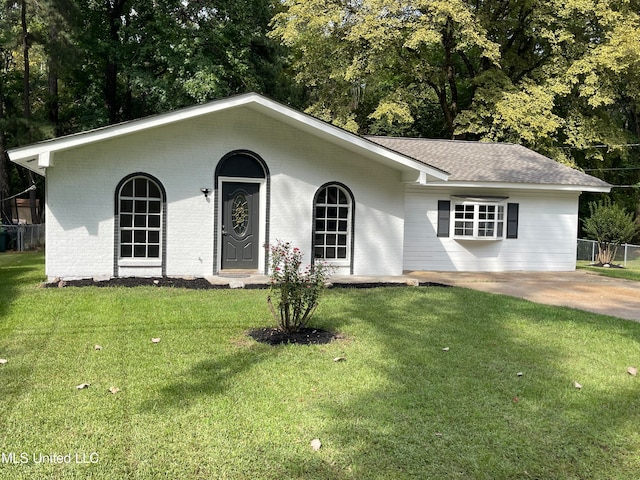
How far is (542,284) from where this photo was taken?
1234 cm

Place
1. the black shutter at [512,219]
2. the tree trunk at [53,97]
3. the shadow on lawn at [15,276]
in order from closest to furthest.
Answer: the shadow on lawn at [15,276]
the black shutter at [512,219]
the tree trunk at [53,97]

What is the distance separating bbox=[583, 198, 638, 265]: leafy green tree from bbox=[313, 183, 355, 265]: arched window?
1006 centimetres

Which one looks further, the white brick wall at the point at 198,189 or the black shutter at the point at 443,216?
the black shutter at the point at 443,216

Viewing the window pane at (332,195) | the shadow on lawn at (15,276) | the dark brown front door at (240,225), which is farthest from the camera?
the window pane at (332,195)

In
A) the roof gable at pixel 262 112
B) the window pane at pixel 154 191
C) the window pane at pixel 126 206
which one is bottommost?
the window pane at pixel 126 206

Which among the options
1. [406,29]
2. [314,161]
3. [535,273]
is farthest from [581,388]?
[406,29]

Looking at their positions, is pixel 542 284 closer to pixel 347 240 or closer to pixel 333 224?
pixel 347 240

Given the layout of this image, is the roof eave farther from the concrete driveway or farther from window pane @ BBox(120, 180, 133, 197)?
window pane @ BBox(120, 180, 133, 197)

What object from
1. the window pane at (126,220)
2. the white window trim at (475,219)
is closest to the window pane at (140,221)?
the window pane at (126,220)

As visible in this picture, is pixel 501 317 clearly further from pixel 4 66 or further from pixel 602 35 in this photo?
pixel 4 66

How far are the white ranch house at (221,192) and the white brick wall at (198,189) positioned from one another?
0.02m

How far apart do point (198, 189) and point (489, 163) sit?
8.96 m

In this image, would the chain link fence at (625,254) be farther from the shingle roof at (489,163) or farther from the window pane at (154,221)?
the window pane at (154,221)

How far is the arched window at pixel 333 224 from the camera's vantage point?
12430 millimetres
